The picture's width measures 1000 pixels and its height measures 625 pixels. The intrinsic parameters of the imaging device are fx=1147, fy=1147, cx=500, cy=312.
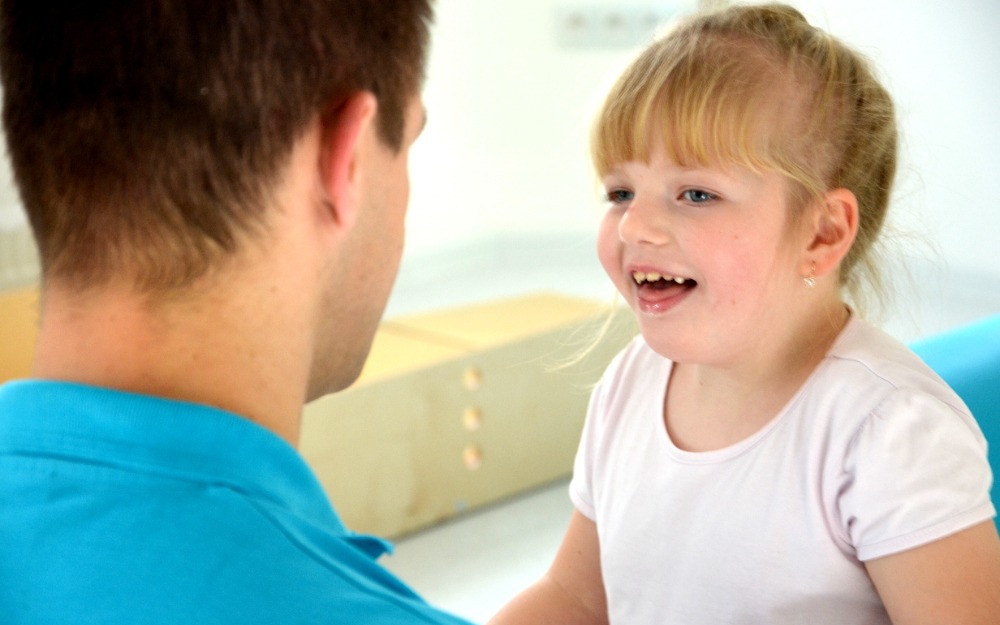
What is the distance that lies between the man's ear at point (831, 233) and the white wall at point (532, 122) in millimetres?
2072

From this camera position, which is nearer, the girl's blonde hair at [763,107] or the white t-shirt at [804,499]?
the white t-shirt at [804,499]

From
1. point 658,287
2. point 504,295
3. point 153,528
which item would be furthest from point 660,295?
point 504,295

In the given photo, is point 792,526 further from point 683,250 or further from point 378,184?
point 378,184

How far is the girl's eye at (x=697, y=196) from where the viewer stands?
3.29 ft

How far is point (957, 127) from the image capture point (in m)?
2.92

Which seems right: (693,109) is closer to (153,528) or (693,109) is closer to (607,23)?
(153,528)

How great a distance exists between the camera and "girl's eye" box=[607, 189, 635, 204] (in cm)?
105

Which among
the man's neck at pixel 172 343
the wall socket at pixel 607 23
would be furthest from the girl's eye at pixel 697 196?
the wall socket at pixel 607 23

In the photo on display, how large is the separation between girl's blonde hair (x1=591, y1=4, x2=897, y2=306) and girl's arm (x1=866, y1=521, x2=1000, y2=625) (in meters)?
0.31

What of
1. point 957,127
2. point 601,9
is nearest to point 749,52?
point 957,127

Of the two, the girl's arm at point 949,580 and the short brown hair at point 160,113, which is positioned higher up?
the short brown hair at point 160,113

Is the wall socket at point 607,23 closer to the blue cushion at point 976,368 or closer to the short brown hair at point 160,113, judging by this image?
the blue cushion at point 976,368

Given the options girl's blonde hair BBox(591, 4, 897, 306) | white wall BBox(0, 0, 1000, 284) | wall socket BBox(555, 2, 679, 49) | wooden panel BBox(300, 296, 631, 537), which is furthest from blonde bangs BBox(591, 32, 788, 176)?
wall socket BBox(555, 2, 679, 49)

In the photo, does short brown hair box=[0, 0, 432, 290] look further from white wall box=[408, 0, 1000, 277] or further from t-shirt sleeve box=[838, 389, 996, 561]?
white wall box=[408, 0, 1000, 277]
